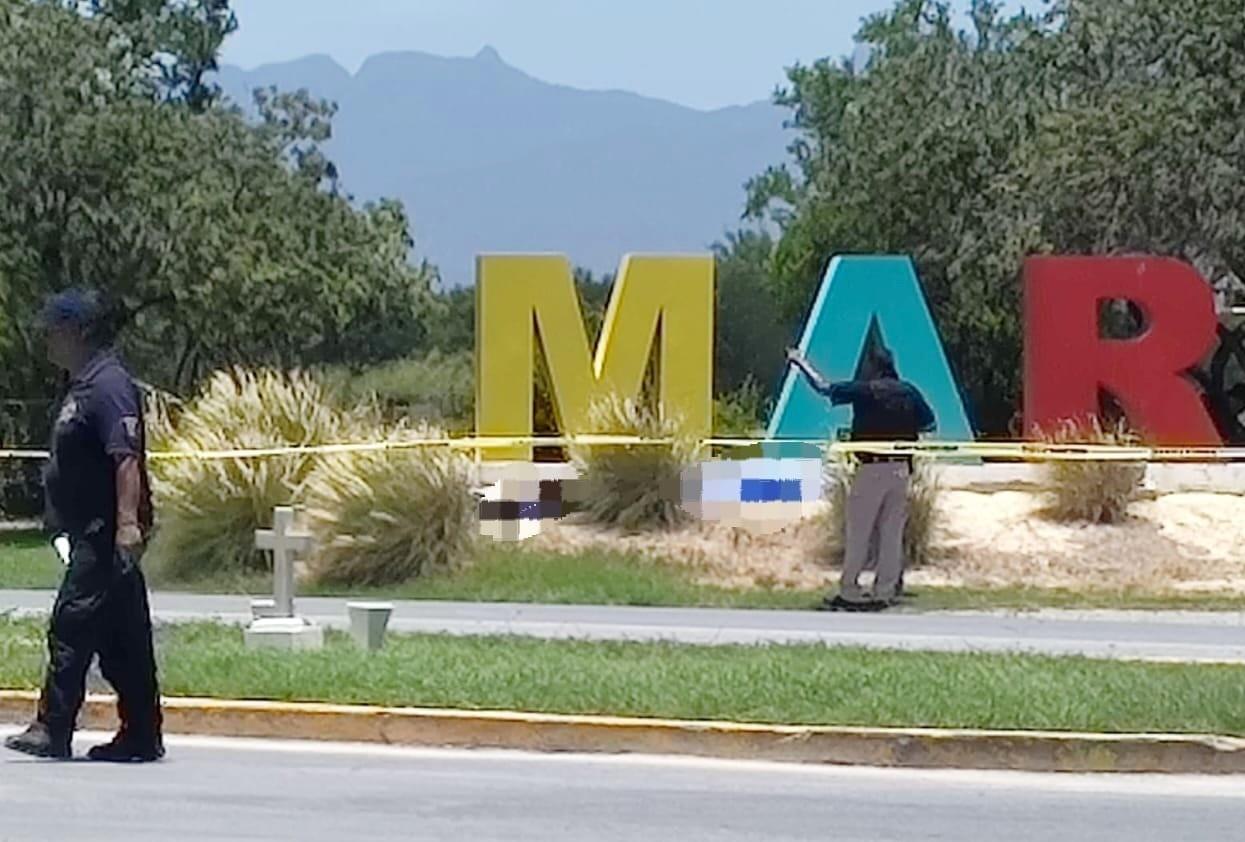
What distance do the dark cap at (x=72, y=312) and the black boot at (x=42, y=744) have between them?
1.76m

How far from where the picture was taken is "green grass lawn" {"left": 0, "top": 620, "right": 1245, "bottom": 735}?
11.1m

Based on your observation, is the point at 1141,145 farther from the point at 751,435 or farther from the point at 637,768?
the point at 637,768

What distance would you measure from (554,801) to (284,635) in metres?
3.99

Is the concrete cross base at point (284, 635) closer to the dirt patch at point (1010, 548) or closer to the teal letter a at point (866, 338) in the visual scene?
the dirt patch at point (1010, 548)

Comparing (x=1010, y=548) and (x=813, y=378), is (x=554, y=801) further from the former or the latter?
(x=1010, y=548)

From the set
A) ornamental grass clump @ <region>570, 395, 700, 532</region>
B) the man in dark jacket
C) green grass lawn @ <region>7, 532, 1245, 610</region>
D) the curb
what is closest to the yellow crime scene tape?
ornamental grass clump @ <region>570, 395, 700, 532</region>

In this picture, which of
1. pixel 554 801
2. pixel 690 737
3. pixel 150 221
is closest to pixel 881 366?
pixel 690 737

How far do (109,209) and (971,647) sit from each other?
2098 cm

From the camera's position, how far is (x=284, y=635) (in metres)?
13.2

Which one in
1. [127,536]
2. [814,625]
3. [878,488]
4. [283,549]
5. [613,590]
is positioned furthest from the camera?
[613,590]

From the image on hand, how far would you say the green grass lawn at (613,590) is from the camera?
19.2m

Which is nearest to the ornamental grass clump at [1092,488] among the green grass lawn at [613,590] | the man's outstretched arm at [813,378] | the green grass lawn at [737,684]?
the green grass lawn at [613,590]

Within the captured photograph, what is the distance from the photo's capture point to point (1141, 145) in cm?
3653

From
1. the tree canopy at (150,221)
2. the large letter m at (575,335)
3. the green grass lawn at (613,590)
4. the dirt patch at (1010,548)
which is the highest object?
the tree canopy at (150,221)
